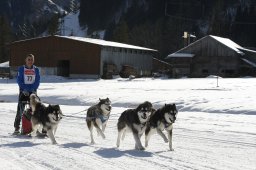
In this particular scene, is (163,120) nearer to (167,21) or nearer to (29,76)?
(29,76)

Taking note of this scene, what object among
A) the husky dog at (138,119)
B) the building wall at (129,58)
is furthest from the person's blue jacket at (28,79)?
the building wall at (129,58)

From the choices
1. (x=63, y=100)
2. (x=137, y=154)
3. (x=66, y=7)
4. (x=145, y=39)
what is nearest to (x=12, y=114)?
(x=63, y=100)

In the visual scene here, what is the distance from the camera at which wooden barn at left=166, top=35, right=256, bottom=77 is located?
51875 mm

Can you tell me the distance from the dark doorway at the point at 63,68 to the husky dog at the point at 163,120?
4482 centimetres

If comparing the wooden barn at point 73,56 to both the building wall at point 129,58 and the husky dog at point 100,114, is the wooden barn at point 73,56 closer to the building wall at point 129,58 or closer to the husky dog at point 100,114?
the building wall at point 129,58

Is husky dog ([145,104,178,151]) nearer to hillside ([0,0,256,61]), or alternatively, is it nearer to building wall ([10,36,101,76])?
building wall ([10,36,101,76])

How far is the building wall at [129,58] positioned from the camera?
5241cm

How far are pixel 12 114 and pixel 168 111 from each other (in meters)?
9.21

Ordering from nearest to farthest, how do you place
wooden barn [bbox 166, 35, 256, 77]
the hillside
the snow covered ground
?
the snow covered ground, wooden barn [bbox 166, 35, 256, 77], the hillside

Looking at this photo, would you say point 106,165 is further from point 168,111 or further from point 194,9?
point 194,9

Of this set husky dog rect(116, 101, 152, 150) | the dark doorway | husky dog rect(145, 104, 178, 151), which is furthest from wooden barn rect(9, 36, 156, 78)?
husky dog rect(145, 104, 178, 151)

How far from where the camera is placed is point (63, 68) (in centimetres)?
5409

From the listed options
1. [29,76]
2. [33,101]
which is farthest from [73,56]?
[33,101]

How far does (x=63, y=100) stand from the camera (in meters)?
24.1
